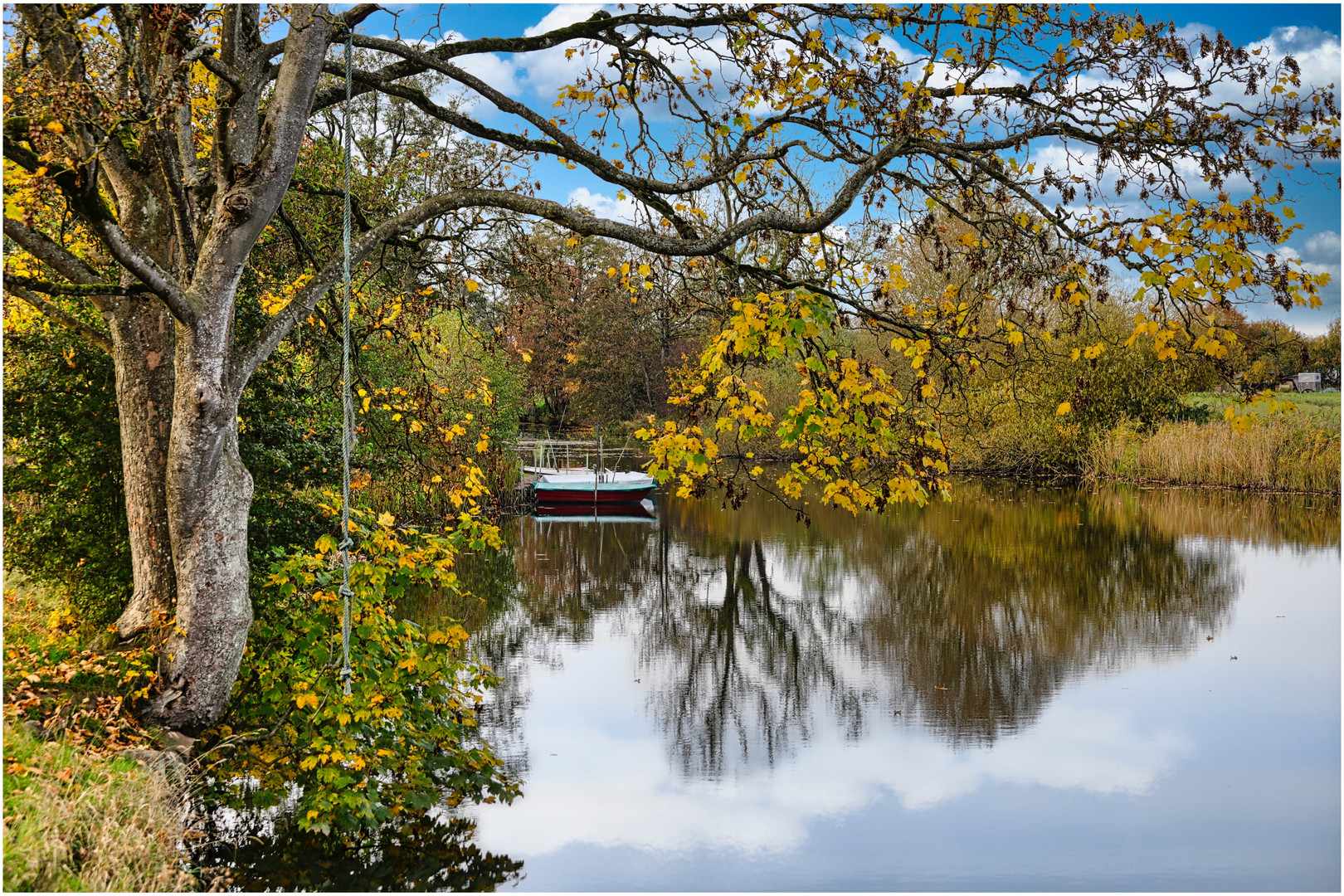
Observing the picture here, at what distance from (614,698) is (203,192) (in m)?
5.52

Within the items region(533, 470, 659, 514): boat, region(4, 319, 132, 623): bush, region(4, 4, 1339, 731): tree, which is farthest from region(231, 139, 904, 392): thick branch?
region(533, 470, 659, 514): boat

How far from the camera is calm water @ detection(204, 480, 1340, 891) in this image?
564 centimetres

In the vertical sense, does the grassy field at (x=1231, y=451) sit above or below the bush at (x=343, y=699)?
above

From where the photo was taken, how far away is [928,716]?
26.0 ft

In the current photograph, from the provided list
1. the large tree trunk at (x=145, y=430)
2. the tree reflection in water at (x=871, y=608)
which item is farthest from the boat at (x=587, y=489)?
the large tree trunk at (x=145, y=430)

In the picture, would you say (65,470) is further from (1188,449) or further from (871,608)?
(1188,449)

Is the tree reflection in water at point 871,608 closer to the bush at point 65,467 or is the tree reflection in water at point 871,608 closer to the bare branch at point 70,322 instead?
the bush at point 65,467

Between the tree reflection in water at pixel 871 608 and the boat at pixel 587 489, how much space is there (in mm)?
979

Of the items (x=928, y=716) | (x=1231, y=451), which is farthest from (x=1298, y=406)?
(x=928, y=716)

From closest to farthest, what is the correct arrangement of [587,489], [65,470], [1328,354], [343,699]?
[343,699] < [65,470] < [1328,354] < [587,489]

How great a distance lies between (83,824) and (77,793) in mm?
226

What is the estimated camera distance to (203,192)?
491 centimetres

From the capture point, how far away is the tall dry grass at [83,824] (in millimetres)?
3322

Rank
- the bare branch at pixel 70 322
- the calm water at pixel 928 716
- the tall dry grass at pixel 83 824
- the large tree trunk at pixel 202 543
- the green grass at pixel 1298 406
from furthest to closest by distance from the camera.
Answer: the green grass at pixel 1298 406
the calm water at pixel 928 716
the bare branch at pixel 70 322
the large tree trunk at pixel 202 543
the tall dry grass at pixel 83 824
